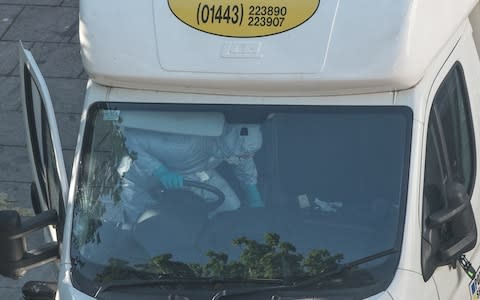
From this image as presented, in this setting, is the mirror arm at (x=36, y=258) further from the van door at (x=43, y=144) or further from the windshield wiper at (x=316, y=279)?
the windshield wiper at (x=316, y=279)

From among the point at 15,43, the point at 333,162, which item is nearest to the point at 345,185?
the point at 333,162

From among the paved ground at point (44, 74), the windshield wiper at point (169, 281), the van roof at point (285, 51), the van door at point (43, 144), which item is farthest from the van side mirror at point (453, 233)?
the paved ground at point (44, 74)

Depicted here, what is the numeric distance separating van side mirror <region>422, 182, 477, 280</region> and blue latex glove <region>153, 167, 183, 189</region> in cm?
120

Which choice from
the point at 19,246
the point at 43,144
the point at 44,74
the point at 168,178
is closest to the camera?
the point at 168,178

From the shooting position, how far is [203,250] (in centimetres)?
525

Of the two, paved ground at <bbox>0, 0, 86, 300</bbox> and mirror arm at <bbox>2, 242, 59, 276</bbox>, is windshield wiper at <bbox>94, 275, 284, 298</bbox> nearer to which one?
mirror arm at <bbox>2, 242, 59, 276</bbox>

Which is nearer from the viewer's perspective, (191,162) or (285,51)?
(285,51)

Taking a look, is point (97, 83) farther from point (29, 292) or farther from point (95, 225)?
point (29, 292)

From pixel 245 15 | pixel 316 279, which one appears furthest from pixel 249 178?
pixel 245 15

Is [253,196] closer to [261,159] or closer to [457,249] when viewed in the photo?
[261,159]

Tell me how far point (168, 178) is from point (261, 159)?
472mm

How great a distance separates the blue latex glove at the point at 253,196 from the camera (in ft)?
17.5

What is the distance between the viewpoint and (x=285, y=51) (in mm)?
5285

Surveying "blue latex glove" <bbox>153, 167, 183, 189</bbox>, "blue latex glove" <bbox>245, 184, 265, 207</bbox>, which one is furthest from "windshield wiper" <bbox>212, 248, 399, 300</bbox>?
"blue latex glove" <bbox>153, 167, 183, 189</bbox>
